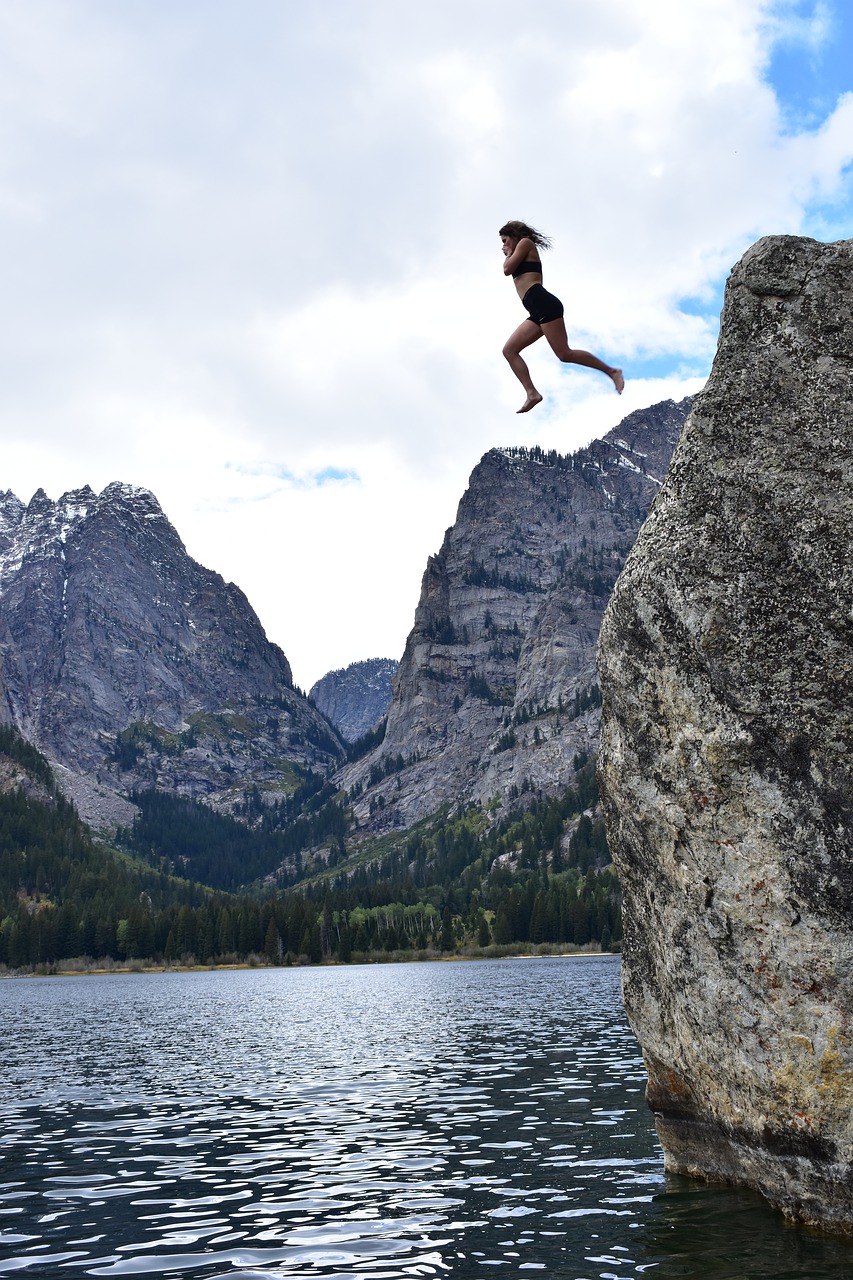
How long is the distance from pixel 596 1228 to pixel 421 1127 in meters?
13.8

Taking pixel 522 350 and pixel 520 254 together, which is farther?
pixel 522 350

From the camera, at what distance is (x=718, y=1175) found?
74.3ft

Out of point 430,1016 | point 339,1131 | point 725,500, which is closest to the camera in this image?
point 725,500

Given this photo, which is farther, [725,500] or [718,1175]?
[718,1175]

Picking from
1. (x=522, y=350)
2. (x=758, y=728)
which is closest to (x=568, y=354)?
(x=522, y=350)

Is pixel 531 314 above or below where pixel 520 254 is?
below

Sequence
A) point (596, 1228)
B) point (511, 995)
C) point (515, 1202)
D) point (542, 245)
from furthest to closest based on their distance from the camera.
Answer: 1. point (511, 995)
2. point (515, 1202)
3. point (596, 1228)
4. point (542, 245)

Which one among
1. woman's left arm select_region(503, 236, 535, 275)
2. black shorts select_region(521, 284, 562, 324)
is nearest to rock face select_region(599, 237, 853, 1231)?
black shorts select_region(521, 284, 562, 324)

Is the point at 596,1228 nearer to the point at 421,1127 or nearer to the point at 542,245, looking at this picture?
the point at 421,1127

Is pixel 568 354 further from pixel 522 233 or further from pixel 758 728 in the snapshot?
pixel 758 728

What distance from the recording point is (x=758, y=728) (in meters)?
18.4

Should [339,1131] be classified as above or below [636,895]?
below

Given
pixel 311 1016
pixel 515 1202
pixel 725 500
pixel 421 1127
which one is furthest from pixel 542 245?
pixel 311 1016

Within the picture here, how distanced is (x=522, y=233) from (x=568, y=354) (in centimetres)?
171
